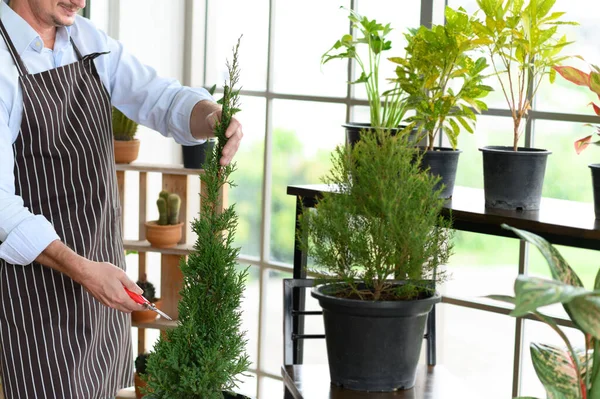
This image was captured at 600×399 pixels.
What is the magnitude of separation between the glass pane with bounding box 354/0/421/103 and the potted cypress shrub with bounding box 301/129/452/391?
1768mm

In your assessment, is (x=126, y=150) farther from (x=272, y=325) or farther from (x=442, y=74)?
(x=442, y=74)

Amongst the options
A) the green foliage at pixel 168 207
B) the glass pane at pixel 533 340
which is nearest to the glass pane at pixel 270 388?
the green foliage at pixel 168 207

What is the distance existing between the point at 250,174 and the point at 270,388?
96cm

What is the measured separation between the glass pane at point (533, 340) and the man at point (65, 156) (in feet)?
4.88

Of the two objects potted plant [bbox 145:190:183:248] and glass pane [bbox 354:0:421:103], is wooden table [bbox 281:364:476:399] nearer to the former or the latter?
glass pane [bbox 354:0:421:103]

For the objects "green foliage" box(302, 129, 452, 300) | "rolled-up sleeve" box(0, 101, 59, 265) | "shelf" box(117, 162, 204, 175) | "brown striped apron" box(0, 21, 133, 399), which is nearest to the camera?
"green foliage" box(302, 129, 452, 300)

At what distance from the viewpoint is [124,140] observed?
3629 mm

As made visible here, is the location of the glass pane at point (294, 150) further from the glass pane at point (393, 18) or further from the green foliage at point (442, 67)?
the green foliage at point (442, 67)

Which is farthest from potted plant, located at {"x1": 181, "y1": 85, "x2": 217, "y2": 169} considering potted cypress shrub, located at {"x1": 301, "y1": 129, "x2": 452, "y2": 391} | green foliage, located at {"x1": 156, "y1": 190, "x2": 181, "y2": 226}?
potted cypress shrub, located at {"x1": 301, "y1": 129, "x2": 452, "y2": 391}

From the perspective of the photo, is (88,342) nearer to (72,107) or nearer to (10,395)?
(10,395)

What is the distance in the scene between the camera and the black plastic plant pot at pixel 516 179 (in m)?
2.03

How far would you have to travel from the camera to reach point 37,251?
1.68 meters

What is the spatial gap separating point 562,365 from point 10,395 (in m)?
1.45

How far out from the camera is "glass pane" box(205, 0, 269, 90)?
3.69 meters
